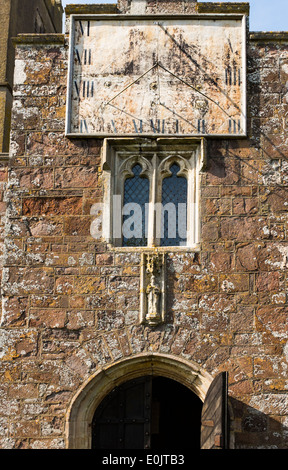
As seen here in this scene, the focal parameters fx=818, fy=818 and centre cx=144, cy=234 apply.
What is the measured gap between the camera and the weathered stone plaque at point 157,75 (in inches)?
397

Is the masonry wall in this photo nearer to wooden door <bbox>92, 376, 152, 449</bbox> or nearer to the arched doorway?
the arched doorway

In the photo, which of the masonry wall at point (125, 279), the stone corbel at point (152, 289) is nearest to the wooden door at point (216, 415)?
the masonry wall at point (125, 279)

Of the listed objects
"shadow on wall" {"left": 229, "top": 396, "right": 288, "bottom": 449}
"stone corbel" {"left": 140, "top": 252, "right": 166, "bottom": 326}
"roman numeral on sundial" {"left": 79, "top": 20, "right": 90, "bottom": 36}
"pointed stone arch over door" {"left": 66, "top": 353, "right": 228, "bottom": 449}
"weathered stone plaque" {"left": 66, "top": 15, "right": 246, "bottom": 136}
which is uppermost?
"roman numeral on sundial" {"left": 79, "top": 20, "right": 90, "bottom": 36}

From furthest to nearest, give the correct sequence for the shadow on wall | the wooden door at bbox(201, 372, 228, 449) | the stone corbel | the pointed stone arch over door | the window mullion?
1. the window mullion
2. the stone corbel
3. the pointed stone arch over door
4. the shadow on wall
5. the wooden door at bbox(201, 372, 228, 449)

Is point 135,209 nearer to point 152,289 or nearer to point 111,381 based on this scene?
point 152,289

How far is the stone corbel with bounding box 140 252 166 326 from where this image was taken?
9.46 metres

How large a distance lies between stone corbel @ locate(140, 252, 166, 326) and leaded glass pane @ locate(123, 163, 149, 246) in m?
0.38

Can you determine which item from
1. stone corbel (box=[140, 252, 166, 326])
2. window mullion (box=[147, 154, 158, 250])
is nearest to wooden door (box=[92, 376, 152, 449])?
stone corbel (box=[140, 252, 166, 326])

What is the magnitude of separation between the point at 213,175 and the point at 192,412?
410 centimetres

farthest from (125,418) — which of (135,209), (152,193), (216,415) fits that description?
(152,193)

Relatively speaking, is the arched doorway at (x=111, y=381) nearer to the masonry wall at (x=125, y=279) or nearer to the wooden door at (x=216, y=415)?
the masonry wall at (x=125, y=279)

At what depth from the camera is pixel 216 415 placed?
852 cm

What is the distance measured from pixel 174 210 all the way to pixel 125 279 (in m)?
1.09
